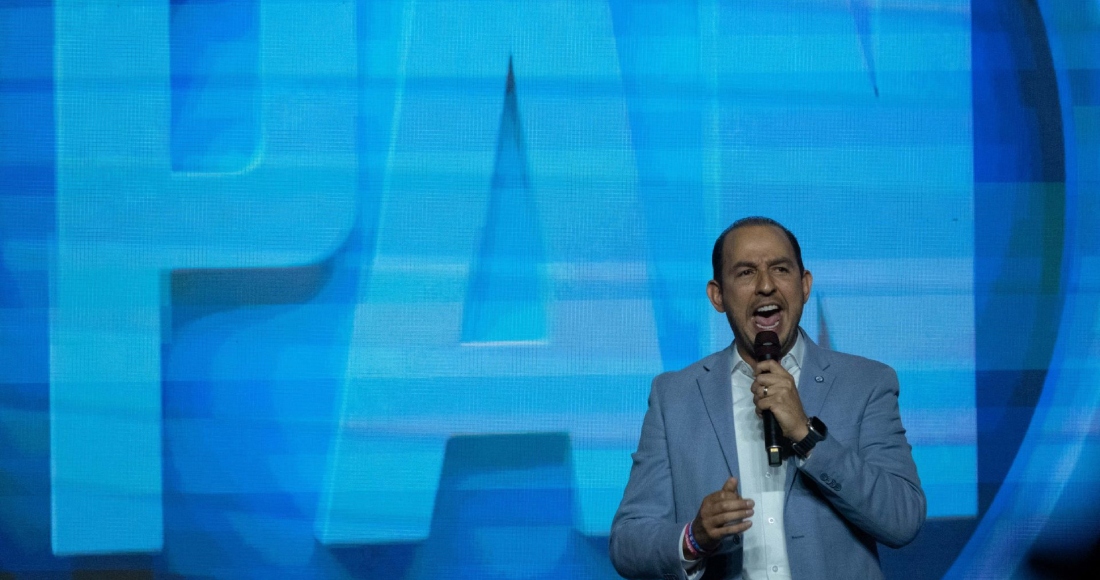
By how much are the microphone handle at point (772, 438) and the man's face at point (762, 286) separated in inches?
9.2

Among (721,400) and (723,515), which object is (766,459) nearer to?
(721,400)

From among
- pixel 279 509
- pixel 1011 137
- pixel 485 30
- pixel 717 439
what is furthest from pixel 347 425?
pixel 1011 137

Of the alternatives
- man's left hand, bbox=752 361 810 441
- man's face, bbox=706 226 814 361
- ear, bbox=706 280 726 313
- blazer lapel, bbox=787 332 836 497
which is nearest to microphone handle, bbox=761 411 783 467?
man's left hand, bbox=752 361 810 441

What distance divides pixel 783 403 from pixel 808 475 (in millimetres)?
142

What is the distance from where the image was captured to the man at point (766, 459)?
5.33ft

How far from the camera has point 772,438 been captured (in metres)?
1.62

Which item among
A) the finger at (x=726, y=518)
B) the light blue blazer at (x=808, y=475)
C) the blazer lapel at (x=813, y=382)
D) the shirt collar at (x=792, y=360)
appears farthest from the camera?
the shirt collar at (x=792, y=360)

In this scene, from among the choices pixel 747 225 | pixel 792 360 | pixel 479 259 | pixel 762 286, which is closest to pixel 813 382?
pixel 792 360

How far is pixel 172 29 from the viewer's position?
2.99 metres

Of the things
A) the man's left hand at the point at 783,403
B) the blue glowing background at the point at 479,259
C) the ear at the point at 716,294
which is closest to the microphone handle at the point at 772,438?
the man's left hand at the point at 783,403

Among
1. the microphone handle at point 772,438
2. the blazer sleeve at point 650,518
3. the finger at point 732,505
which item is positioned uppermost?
the microphone handle at point 772,438

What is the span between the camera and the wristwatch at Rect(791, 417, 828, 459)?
1.62m

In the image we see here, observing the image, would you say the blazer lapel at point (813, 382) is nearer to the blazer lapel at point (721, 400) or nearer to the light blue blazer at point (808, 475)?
the light blue blazer at point (808, 475)

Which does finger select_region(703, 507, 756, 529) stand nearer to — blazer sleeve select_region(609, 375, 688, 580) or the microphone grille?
blazer sleeve select_region(609, 375, 688, 580)
